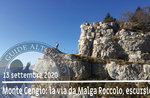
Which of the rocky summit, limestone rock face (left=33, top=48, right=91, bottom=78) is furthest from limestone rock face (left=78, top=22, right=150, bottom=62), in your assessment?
limestone rock face (left=33, top=48, right=91, bottom=78)

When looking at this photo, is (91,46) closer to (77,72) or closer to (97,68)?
(97,68)

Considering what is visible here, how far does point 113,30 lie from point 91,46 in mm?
5385

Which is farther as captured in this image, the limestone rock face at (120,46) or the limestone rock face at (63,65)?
the limestone rock face at (120,46)

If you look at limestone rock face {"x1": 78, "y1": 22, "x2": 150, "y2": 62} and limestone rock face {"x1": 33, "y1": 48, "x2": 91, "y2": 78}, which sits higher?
limestone rock face {"x1": 78, "y1": 22, "x2": 150, "y2": 62}

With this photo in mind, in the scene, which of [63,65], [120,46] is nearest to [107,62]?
[63,65]

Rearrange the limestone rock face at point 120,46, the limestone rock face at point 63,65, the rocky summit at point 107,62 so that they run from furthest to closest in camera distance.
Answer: the limestone rock face at point 120,46 → the rocky summit at point 107,62 → the limestone rock face at point 63,65

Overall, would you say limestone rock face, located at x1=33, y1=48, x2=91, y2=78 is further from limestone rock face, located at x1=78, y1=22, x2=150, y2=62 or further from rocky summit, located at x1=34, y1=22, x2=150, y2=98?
limestone rock face, located at x1=78, y1=22, x2=150, y2=62

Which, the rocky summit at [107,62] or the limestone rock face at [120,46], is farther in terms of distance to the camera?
the limestone rock face at [120,46]

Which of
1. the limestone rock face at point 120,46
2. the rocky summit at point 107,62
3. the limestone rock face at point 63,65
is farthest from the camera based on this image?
the limestone rock face at point 120,46

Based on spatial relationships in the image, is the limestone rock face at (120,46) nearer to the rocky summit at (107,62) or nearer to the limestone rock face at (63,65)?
the rocky summit at (107,62)

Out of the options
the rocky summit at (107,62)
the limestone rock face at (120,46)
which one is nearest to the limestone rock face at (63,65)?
the rocky summit at (107,62)

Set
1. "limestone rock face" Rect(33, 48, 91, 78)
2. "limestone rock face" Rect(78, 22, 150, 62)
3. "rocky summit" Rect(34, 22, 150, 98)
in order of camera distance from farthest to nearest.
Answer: "limestone rock face" Rect(78, 22, 150, 62) < "rocky summit" Rect(34, 22, 150, 98) < "limestone rock face" Rect(33, 48, 91, 78)

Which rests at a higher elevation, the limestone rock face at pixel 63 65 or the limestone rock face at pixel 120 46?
the limestone rock face at pixel 120 46

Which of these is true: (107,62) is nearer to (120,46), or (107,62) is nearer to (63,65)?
(63,65)
